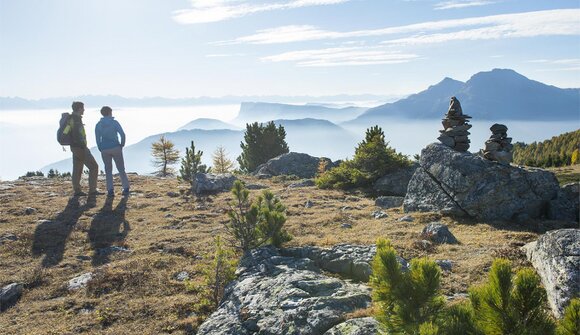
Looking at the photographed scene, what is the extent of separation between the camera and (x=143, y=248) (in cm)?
1330

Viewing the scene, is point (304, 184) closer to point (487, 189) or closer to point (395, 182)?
point (395, 182)

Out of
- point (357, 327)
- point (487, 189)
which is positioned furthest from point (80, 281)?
point (487, 189)

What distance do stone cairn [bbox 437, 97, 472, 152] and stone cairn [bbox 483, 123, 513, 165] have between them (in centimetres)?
109

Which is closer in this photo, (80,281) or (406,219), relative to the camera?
(80,281)

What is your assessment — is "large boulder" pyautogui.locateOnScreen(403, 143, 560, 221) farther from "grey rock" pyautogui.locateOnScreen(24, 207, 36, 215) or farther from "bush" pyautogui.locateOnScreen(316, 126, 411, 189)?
"grey rock" pyautogui.locateOnScreen(24, 207, 36, 215)

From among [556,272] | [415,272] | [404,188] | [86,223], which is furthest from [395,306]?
[404,188]

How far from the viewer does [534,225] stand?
13.4m

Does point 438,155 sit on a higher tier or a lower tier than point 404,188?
higher

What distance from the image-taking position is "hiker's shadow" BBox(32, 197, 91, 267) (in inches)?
501

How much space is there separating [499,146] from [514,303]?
13278mm

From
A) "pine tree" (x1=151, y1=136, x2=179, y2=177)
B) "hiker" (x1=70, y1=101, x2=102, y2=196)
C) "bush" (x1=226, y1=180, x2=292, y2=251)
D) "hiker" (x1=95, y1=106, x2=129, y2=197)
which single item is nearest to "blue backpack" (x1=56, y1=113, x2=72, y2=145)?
"hiker" (x1=70, y1=101, x2=102, y2=196)

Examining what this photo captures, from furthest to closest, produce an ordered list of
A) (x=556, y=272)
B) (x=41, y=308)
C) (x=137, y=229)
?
1. (x=137, y=229)
2. (x=41, y=308)
3. (x=556, y=272)

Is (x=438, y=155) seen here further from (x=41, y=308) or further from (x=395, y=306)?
(x=41, y=308)

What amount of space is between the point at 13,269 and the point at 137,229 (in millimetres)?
4559
